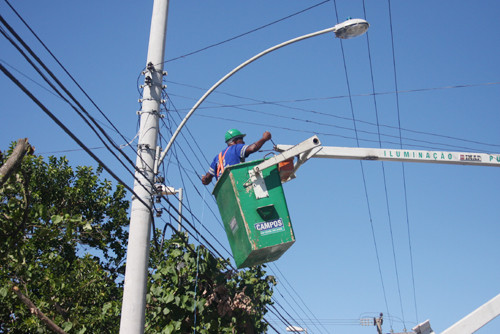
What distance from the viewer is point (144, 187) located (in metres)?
7.05

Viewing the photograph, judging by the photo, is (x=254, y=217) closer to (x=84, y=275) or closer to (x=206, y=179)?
(x=206, y=179)

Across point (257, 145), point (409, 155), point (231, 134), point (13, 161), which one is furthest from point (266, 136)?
point (409, 155)

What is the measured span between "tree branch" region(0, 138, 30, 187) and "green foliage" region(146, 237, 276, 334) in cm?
286

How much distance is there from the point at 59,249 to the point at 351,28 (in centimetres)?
796

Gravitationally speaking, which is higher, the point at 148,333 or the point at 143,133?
the point at 143,133

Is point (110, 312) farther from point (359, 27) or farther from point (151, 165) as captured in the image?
point (359, 27)

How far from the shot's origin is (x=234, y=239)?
7.39 metres

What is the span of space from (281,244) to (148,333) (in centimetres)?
320

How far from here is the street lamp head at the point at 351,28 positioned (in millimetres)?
8062

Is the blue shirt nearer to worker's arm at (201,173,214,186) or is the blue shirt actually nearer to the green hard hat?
the green hard hat

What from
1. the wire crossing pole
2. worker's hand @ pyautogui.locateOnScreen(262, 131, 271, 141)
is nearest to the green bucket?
worker's hand @ pyautogui.locateOnScreen(262, 131, 271, 141)

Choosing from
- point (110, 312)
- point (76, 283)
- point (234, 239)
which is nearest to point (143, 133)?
point (234, 239)

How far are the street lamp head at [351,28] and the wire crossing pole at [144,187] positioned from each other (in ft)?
8.11

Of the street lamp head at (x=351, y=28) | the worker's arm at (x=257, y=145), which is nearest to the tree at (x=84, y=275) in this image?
the worker's arm at (x=257, y=145)
